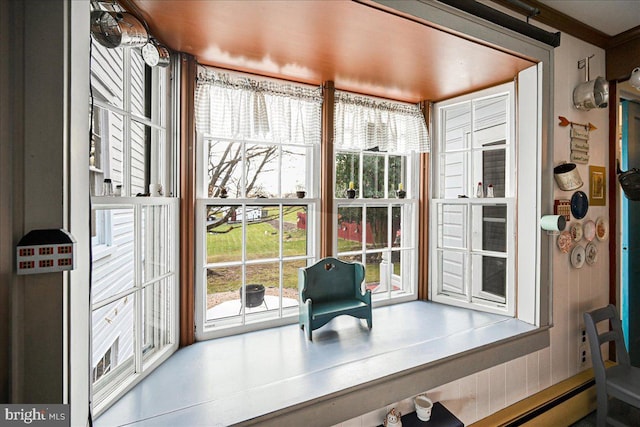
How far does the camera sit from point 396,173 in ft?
8.10

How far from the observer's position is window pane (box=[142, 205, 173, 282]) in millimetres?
1459

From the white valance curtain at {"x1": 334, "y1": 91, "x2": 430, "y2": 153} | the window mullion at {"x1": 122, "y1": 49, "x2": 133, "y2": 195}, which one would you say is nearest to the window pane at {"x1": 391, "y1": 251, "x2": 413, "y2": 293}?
the white valance curtain at {"x1": 334, "y1": 91, "x2": 430, "y2": 153}

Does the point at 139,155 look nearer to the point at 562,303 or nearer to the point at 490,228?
the point at 490,228

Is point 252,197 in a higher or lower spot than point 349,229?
higher

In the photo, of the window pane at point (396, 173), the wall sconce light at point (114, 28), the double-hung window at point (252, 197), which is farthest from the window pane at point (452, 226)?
the wall sconce light at point (114, 28)

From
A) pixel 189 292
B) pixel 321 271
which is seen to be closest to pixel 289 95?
pixel 321 271

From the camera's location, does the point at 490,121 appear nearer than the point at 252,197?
No

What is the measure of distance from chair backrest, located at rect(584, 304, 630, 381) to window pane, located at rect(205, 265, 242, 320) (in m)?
2.28

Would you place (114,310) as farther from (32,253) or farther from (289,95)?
(289,95)

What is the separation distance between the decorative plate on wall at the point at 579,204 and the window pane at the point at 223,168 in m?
2.24

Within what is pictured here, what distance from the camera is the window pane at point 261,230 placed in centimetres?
193

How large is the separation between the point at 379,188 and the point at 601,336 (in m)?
1.77

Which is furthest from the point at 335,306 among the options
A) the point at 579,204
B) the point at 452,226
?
the point at 579,204

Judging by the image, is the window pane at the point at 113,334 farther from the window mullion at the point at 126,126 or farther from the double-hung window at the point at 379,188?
the double-hung window at the point at 379,188
